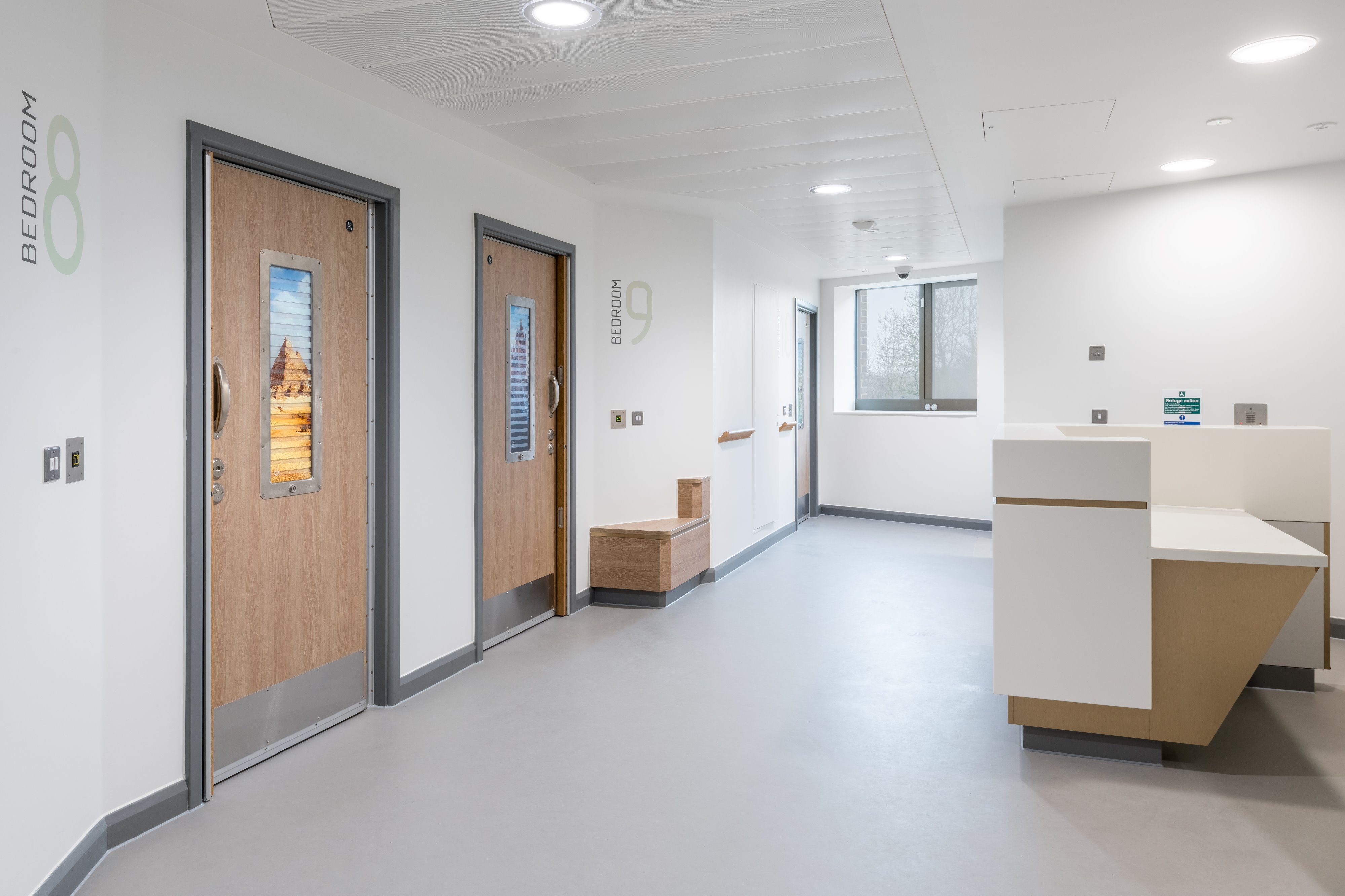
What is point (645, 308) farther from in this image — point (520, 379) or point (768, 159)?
point (768, 159)

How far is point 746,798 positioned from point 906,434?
→ 21.2 ft

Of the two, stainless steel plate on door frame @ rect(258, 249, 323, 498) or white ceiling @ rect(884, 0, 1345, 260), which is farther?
stainless steel plate on door frame @ rect(258, 249, 323, 498)

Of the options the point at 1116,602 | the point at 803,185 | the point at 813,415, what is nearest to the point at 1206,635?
the point at 1116,602

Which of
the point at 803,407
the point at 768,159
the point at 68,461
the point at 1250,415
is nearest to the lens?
the point at 68,461

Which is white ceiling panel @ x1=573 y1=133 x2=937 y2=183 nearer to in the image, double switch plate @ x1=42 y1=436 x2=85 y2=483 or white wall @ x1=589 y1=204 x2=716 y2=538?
white wall @ x1=589 y1=204 x2=716 y2=538

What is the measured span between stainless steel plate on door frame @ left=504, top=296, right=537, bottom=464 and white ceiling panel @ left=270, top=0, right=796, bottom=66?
1.78 metres

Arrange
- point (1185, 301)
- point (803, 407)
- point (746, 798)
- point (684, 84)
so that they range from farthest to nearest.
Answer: point (803, 407)
point (1185, 301)
point (684, 84)
point (746, 798)

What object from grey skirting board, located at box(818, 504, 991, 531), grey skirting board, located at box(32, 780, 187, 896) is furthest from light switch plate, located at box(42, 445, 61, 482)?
grey skirting board, located at box(818, 504, 991, 531)

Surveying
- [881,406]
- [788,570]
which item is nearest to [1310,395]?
[788,570]

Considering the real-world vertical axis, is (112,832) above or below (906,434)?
below

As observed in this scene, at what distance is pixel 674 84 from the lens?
334 centimetres

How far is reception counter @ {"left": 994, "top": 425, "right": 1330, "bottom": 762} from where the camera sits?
9.45 ft

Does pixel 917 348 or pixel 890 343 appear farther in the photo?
pixel 890 343

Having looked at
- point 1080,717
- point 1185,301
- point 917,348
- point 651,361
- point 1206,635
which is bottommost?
point 1080,717
